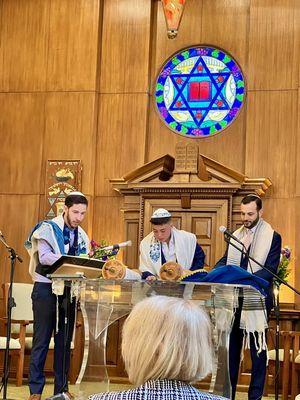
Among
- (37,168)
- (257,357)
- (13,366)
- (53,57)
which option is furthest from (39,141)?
(257,357)

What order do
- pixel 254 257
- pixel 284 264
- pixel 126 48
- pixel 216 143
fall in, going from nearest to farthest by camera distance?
pixel 254 257
pixel 284 264
pixel 216 143
pixel 126 48

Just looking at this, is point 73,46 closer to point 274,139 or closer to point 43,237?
point 274,139

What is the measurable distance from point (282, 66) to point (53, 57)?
270 cm

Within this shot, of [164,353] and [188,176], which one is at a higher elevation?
[188,176]

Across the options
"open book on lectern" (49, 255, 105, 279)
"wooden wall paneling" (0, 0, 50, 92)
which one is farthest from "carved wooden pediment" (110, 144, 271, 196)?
"open book on lectern" (49, 255, 105, 279)

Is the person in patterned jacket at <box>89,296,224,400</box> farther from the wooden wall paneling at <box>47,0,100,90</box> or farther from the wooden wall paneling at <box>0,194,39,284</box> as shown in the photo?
the wooden wall paneling at <box>47,0,100,90</box>

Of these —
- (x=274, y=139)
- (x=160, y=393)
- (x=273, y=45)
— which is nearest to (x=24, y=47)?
(x=273, y=45)

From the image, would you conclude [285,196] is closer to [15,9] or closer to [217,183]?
[217,183]

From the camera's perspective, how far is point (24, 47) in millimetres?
9664

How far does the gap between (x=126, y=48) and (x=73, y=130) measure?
116 centimetres

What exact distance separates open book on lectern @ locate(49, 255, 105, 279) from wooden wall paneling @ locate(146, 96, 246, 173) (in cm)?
405

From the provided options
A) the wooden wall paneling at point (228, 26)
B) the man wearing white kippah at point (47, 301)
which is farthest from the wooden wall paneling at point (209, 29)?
the man wearing white kippah at point (47, 301)

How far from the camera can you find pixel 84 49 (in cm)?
945

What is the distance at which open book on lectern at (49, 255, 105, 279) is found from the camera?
5043 millimetres
